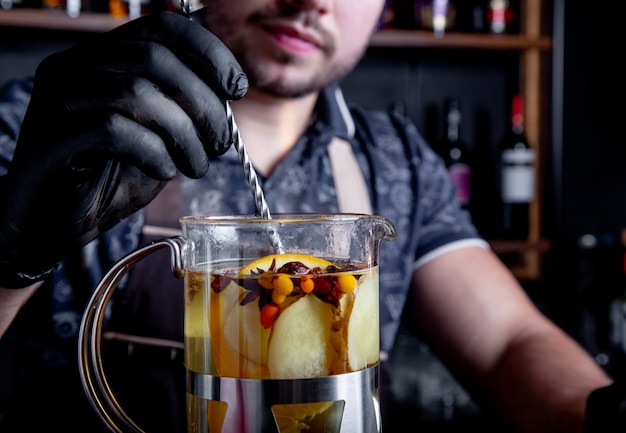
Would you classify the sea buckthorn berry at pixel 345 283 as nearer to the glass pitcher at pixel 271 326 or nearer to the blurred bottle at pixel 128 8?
the glass pitcher at pixel 271 326

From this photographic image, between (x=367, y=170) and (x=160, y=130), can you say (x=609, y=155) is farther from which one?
(x=160, y=130)

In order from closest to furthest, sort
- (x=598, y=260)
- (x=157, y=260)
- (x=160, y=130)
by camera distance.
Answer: (x=160, y=130)
(x=157, y=260)
(x=598, y=260)

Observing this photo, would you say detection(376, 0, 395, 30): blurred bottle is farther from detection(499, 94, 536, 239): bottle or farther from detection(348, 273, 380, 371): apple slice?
detection(348, 273, 380, 371): apple slice

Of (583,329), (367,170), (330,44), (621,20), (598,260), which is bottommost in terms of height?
(583,329)

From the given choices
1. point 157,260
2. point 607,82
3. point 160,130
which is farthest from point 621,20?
point 160,130

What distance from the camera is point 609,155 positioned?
246 centimetres

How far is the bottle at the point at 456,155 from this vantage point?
224 cm

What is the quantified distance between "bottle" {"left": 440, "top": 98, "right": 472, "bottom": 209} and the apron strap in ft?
2.64

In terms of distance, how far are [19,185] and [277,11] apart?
0.65m

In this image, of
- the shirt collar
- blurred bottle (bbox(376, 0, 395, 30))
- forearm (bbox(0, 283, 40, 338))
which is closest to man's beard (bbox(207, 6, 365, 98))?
the shirt collar

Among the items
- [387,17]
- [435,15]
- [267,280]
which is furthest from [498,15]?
[267,280]

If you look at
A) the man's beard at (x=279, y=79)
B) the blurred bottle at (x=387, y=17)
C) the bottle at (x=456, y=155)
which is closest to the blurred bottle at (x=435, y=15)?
the blurred bottle at (x=387, y=17)

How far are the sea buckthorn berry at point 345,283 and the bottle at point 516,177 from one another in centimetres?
179

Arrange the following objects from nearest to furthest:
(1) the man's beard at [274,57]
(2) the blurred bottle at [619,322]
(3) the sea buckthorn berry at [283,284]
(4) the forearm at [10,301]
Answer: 1. (3) the sea buckthorn berry at [283,284]
2. (4) the forearm at [10,301]
3. (1) the man's beard at [274,57]
4. (2) the blurred bottle at [619,322]
